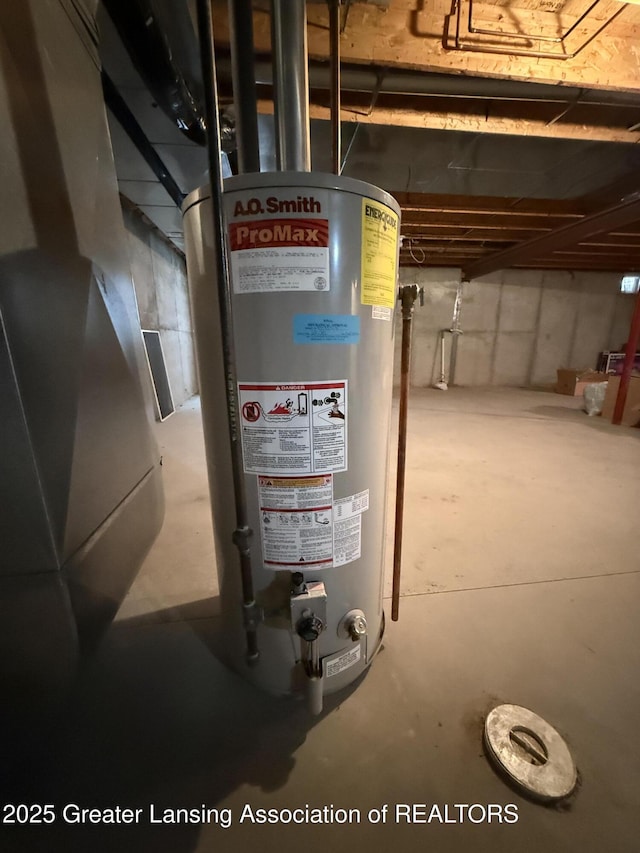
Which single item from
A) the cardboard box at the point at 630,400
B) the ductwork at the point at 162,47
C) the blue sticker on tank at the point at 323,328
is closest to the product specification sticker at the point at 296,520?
the blue sticker on tank at the point at 323,328

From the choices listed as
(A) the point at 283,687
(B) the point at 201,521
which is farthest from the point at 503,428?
(A) the point at 283,687

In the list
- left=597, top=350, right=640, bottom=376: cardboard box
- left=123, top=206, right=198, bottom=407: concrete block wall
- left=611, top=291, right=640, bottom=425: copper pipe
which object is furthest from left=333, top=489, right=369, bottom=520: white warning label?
left=597, top=350, right=640, bottom=376: cardboard box

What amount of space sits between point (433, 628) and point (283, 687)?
1.93 feet

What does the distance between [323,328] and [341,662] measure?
87 centimetres

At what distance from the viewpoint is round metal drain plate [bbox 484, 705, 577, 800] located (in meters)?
0.78

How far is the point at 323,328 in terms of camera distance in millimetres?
686

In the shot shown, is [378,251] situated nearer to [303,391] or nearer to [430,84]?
[303,391]

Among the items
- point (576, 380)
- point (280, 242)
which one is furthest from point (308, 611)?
point (576, 380)

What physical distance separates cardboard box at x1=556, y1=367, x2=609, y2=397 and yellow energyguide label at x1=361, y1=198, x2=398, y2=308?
6.44m

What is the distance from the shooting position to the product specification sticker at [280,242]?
63cm

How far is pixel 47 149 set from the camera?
948 mm

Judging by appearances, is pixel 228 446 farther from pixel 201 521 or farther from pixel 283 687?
pixel 201 521

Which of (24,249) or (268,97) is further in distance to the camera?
(268,97)

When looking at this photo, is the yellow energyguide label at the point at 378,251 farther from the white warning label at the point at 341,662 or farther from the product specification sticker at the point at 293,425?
the white warning label at the point at 341,662
